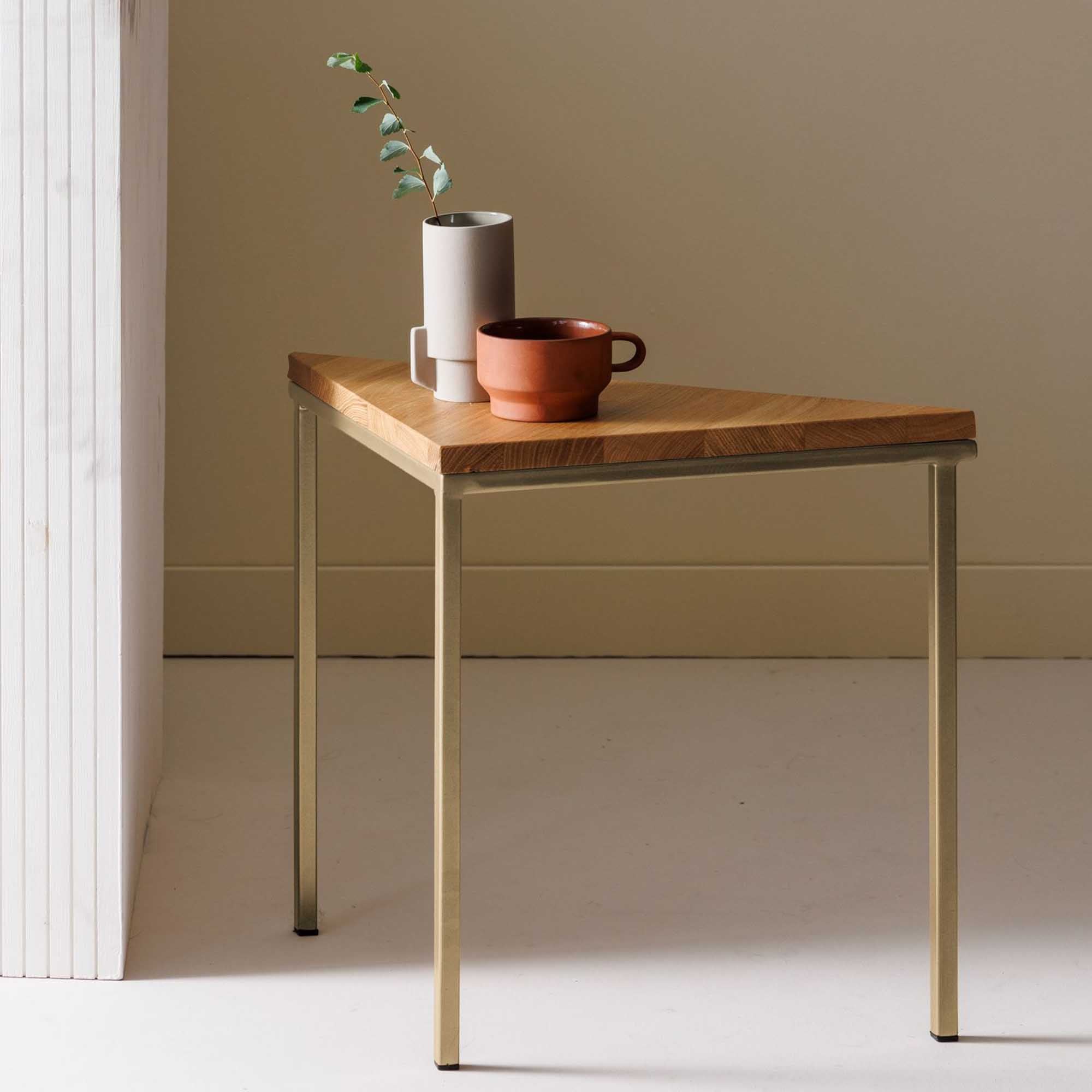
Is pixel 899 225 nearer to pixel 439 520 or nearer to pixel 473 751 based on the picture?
pixel 473 751

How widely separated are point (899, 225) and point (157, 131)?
1.42 m

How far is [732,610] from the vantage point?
2.98m

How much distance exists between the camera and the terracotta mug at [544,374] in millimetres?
1428

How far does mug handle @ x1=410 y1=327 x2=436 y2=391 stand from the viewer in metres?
1.55

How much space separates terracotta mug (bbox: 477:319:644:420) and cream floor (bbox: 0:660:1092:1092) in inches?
24.9

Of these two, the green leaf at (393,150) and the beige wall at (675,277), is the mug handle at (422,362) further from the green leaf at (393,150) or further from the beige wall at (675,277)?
the beige wall at (675,277)

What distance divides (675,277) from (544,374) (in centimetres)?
154

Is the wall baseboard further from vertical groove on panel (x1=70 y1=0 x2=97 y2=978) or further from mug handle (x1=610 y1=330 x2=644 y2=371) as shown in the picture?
mug handle (x1=610 y1=330 x2=644 y2=371)

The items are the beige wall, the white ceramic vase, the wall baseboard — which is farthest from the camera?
the wall baseboard

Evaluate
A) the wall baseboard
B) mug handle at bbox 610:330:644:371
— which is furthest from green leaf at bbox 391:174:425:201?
the wall baseboard

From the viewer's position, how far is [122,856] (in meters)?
1.69

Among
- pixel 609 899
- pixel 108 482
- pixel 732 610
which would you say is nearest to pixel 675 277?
pixel 732 610

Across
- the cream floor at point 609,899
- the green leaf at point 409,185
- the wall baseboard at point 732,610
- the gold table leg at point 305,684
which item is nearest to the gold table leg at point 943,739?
the cream floor at point 609,899

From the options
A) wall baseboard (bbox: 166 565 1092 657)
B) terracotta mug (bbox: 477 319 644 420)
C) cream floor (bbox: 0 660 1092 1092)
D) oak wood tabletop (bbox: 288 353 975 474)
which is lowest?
cream floor (bbox: 0 660 1092 1092)
